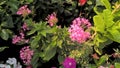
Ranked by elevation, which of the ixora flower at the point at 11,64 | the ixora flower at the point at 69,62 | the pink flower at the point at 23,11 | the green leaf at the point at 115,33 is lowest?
the ixora flower at the point at 11,64

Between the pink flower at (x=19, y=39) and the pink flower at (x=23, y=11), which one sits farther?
the pink flower at (x=19, y=39)

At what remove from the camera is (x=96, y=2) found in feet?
9.10

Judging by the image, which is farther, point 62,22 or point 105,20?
point 62,22

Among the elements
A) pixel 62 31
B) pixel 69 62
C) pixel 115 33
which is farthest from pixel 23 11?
pixel 115 33

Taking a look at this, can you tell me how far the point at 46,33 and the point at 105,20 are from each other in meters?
0.43

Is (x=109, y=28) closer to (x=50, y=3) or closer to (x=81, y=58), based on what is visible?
(x=81, y=58)

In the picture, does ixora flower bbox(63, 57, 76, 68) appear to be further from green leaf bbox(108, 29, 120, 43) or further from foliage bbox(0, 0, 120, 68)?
green leaf bbox(108, 29, 120, 43)

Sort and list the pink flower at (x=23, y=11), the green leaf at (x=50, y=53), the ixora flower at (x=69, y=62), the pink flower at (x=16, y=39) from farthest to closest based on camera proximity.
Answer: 1. the pink flower at (x=16, y=39)
2. the pink flower at (x=23, y=11)
3. the green leaf at (x=50, y=53)
4. the ixora flower at (x=69, y=62)

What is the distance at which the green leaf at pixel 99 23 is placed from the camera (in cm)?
240

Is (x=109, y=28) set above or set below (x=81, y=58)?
above

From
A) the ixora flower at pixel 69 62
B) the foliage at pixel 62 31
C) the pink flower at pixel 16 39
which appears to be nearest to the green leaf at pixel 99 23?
the foliage at pixel 62 31

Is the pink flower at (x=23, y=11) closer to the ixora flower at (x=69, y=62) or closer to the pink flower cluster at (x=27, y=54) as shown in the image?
the pink flower cluster at (x=27, y=54)

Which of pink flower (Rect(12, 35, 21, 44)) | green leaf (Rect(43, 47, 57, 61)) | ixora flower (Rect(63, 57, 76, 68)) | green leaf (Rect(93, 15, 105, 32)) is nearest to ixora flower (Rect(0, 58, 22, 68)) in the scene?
pink flower (Rect(12, 35, 21, 44))

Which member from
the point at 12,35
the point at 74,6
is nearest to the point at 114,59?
the point at 74,6
